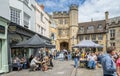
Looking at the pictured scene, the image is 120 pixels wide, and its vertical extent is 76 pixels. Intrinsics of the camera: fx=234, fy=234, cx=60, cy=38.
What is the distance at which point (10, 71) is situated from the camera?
17.2 m

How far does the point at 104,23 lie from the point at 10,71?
40.8m

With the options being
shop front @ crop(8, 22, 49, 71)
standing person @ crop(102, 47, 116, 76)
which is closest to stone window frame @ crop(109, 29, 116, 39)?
shop front @ crop(8, 22, 49, 71)

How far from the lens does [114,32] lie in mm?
49844

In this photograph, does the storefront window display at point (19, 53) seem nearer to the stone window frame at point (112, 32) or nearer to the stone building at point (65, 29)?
the stone window frame at point (112, 32)

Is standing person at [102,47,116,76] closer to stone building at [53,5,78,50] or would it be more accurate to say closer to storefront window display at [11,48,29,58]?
storefront window display at [11,48,29,58]

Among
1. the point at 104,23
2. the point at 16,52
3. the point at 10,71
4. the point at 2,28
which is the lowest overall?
the point at 10,71

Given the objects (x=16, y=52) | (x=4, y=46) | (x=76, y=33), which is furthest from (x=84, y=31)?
(x=4, y=46)

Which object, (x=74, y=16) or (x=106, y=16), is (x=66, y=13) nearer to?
(x=74, y=16)

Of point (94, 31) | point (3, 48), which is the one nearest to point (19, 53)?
point (3, 48)

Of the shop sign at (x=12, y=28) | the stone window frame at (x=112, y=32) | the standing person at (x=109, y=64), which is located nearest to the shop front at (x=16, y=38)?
the shop sign at (x=12, y=28)

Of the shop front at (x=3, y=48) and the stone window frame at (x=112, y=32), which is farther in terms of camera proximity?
the stone window frame at (x=112, y=32)

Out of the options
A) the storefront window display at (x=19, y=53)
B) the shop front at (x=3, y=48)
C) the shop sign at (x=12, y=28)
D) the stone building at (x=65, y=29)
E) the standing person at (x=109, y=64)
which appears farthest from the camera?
the stone building at (x=65, y=29)

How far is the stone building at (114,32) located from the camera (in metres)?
49.1

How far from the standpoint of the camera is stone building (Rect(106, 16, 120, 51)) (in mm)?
49062
